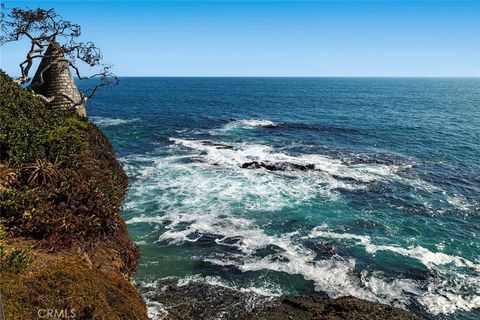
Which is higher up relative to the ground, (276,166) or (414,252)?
(276,166)

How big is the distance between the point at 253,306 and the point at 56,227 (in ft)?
27.9

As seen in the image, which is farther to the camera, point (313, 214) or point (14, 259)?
point (313, 214)

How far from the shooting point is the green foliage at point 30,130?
14.0m

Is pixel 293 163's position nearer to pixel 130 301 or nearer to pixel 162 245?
pixel 162 245

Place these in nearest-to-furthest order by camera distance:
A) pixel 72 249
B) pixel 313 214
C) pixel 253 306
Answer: pixel 72 249
pixel 253 306
pixel 313 214

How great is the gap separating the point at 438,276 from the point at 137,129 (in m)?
47.5

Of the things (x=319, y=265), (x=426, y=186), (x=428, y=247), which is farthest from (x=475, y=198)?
(x=319, y=265)

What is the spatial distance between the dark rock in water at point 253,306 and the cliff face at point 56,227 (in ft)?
9.68

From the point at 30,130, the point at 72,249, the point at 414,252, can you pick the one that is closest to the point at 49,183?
the point at 72,249

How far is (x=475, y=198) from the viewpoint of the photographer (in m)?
30.0

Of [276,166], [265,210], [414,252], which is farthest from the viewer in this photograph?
[276,166]

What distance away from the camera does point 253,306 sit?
14969 mm

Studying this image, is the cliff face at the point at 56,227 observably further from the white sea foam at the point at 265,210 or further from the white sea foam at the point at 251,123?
the white sea foam at the point at 251,123

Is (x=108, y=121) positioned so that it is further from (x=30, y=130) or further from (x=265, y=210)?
(x=30, y=130)
